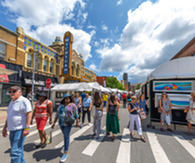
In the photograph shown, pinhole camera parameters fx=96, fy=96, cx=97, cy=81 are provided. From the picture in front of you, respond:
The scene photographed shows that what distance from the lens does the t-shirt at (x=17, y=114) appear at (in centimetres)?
212

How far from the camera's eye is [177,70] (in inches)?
219

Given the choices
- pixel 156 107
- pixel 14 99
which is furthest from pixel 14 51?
pixel 156 107

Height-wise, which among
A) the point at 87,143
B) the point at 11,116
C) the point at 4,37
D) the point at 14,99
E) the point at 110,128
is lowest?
the point at 87,143

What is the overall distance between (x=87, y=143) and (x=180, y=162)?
110 inches

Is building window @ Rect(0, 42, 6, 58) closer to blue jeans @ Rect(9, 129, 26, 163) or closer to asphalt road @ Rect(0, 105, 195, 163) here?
asphalt road @ Rect(0, 105, 195, 163)

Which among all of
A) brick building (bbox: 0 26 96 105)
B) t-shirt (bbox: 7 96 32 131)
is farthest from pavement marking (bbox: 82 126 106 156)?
brick building (bbox: 0 26 96 105)

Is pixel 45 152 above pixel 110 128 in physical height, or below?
below

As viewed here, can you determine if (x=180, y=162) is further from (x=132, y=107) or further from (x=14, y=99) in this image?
(x=14, y=99)

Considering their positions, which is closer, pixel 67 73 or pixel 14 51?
pixel 14 51

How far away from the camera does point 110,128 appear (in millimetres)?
3939

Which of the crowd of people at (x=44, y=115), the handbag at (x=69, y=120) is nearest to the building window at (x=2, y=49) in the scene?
the crowd of people at (x=44, y=115)

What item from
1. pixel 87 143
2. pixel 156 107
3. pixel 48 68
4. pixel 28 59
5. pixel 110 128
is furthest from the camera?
pixel 48 68

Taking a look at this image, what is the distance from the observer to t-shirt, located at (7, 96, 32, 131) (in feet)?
6.95

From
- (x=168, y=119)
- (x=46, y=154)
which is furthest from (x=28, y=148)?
(x=168, y=119)
